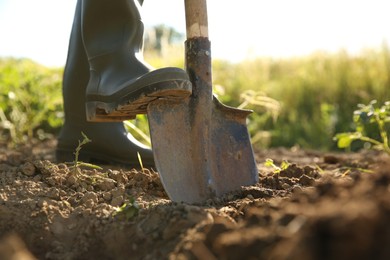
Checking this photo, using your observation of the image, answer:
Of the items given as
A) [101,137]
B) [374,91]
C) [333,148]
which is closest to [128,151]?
[101,137]

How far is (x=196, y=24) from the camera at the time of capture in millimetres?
2416

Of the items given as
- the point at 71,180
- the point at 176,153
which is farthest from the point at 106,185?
the point at 176,153

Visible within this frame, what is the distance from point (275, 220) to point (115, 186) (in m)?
1.08

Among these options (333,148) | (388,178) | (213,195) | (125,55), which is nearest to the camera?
(388,178)

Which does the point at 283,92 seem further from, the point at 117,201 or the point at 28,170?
the point at 117,201

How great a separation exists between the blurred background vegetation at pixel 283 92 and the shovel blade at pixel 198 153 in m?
2.51

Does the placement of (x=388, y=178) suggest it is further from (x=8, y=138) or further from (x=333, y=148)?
(x=333, y=148)

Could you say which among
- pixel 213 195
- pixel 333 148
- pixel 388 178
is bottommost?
pixel 333 148

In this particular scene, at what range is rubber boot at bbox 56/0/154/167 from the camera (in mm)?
2959

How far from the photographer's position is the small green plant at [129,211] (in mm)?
1853

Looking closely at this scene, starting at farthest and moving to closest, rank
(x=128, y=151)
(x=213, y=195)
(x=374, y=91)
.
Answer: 1. (x=374, y=91)
2. (x=128, y=151)
3. (x=213, y=195)

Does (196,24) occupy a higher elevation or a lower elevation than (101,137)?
higher

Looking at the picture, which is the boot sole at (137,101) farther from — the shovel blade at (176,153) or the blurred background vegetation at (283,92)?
the blurred background vegetation at (283,92)

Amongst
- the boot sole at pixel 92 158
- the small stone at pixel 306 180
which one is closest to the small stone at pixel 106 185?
the boot sole at pixel 92 158
